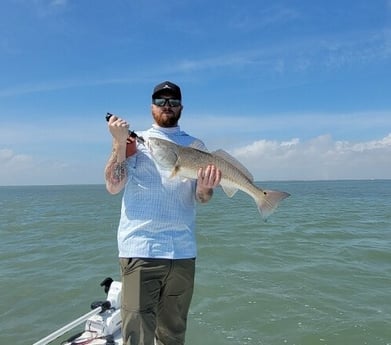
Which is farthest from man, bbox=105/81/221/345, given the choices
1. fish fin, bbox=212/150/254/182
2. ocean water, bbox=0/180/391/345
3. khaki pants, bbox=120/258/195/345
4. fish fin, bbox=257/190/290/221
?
ocean water, bbox=0/180/391/345

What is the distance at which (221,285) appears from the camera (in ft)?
37.5

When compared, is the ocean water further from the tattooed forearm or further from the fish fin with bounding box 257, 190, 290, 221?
the tattooed forearm

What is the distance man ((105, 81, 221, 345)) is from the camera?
3959 millimetres

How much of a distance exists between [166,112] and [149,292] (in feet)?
5.95

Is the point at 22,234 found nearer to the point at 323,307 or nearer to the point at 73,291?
the point at 73,291

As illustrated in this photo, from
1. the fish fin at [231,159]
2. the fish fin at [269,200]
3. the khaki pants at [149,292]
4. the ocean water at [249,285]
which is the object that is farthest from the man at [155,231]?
the ocean water at [249,285]

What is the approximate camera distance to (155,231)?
4.00 m

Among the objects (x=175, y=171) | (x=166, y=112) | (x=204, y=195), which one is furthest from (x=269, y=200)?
(x=166, y=112)

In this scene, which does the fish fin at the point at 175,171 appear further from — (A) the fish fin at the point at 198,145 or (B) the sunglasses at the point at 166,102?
(B) the sunglasses at the point at 166,102

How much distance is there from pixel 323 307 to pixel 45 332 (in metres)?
6.21

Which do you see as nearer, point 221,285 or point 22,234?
point 221,285

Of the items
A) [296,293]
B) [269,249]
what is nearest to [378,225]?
[269,249]

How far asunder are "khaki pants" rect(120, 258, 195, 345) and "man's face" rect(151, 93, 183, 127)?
143 cm

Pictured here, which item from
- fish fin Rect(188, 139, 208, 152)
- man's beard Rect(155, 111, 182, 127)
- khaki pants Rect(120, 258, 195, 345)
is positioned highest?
man's beard Rect(155, 111, 182, 127)
